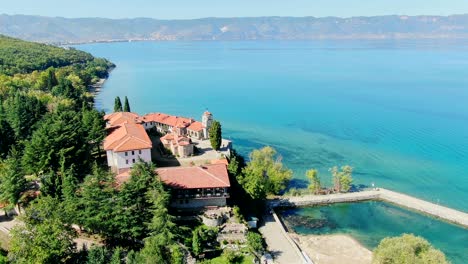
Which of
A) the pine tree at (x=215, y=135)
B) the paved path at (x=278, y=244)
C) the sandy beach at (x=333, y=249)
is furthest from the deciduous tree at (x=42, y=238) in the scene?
the pine tree at (x=215, y=135)

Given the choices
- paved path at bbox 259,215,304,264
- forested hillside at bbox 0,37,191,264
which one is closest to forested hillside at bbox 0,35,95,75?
forested hillside at bbox 0,37,191,264

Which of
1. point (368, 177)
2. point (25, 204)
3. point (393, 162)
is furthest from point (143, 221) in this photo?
point (393, 162)

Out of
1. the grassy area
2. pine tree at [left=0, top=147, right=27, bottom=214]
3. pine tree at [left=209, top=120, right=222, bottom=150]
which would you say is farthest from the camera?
pine tree at [left=209, top=120, right=222, bottom=150]

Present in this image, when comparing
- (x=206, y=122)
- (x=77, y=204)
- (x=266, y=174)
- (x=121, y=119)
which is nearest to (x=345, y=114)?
(x=206, y=122)

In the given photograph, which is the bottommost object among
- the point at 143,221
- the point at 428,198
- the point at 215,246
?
the point at 428,198

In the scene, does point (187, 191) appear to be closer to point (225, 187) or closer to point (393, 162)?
point (225, 187)

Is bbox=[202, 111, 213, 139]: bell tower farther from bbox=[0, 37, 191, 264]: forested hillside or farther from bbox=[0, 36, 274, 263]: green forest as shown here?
bbox=[0, 37, 191, 264]: forested hillside
